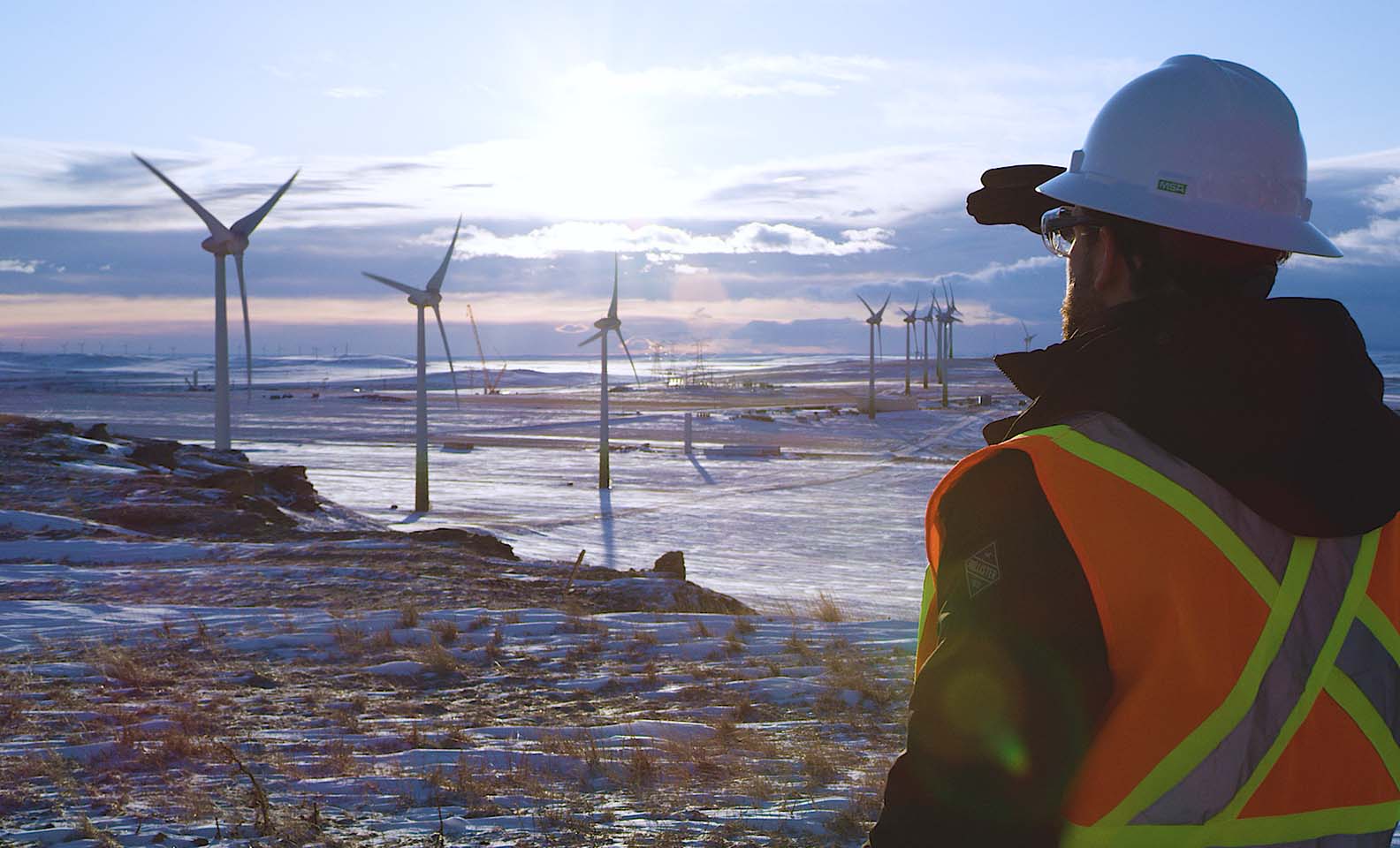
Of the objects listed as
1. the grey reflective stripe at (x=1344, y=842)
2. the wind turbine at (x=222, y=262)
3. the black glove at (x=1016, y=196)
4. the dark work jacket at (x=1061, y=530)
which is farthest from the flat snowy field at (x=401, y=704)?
the wind turbine at (x=222, y=262)

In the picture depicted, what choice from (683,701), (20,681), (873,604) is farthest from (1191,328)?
(873,604)

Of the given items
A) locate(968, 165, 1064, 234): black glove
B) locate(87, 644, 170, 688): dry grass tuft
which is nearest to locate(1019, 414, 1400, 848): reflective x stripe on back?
locate(968, 165, 1064, 234): black glove

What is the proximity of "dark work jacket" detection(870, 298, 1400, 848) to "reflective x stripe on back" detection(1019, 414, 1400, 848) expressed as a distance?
0.04 m

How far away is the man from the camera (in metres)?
1.54

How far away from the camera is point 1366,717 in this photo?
1.65 metres

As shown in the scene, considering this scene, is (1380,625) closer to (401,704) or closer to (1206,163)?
(1206,163)

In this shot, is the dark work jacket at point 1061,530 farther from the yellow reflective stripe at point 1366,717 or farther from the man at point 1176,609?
the yellow reflective stripe at point 1366,717

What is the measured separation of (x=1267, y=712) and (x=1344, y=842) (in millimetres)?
286

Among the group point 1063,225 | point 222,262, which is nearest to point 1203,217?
point 1063,225

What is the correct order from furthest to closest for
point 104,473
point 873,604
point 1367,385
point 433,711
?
point 104,473, point 873,604, point 433,711, point 1367,385

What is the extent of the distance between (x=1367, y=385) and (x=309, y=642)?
879 cm

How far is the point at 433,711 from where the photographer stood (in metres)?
7.23

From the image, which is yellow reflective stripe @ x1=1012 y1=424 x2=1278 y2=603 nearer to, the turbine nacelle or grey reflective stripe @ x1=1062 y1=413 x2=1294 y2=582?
grey reflective stripe @ x1=1062 y1=413 x2=1294 y2=582

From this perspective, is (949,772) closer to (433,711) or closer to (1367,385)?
(1367,385)
